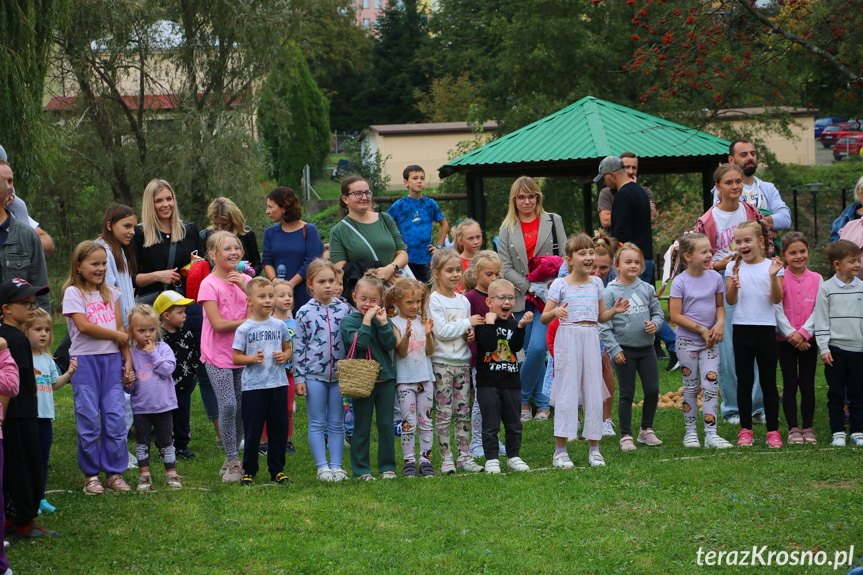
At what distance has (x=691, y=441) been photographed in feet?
23.3

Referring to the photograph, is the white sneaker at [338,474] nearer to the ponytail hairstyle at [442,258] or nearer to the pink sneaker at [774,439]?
the ponytail hairstyle at [442,258]

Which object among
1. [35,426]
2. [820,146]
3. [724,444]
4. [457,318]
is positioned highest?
[820,146]

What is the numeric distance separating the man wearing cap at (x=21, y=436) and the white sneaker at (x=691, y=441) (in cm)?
465

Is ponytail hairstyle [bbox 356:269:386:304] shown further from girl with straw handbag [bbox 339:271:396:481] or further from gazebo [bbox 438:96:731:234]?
gazebo [bbox 438:96:731:234]

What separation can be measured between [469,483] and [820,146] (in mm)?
Answer: 44487

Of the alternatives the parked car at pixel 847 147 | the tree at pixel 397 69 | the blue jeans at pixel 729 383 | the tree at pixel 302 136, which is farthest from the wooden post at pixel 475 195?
the tree at pixel 397 69

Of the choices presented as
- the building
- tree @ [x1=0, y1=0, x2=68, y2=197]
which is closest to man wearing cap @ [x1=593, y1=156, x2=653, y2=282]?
tree @ [x1=0, y1=0, x2=68, y2=197]

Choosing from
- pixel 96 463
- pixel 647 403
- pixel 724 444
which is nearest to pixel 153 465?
pixel 96 463

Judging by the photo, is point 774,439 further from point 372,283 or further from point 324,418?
point 324,418

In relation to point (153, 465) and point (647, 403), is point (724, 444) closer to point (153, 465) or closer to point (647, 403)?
point (647, 403)

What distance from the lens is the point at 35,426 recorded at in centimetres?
516

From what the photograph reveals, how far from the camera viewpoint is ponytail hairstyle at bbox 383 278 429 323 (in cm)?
641

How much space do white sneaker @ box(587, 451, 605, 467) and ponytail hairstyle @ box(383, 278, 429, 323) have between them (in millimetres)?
1673

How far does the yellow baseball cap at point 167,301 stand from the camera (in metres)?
7.05
